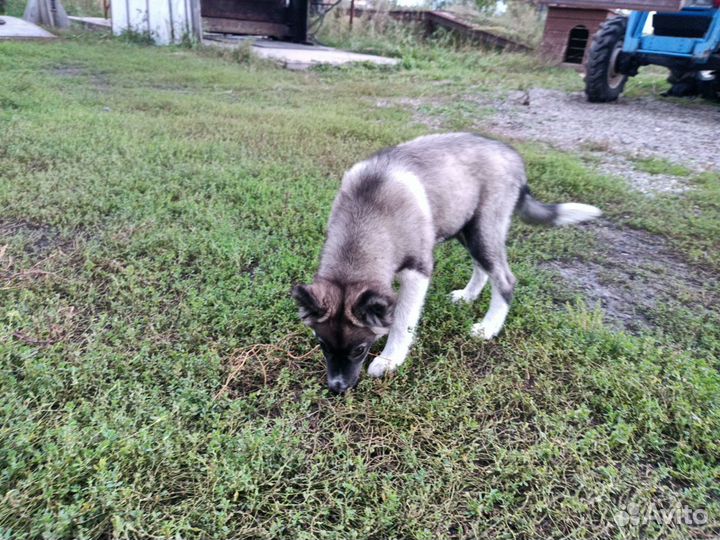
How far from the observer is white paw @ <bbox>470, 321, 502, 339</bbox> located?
343 cm

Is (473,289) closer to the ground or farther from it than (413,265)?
closer to the ground

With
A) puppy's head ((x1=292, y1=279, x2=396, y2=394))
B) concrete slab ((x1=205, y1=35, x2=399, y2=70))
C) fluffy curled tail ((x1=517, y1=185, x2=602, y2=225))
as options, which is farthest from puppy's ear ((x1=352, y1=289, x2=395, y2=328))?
concrete slab ((x1=205, y1=35, x2=399, y2=70))

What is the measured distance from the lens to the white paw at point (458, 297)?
3.84m

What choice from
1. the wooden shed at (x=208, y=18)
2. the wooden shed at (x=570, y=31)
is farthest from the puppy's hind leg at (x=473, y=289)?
the wooden shed at (x=208, y=18)

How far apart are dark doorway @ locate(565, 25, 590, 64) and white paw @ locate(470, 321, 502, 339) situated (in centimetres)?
1439

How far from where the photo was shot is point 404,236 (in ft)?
10.1

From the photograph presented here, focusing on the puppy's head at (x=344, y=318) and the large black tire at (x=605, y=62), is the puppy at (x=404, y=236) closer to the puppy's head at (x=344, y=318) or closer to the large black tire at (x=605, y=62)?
the puppy's head at (x=344, y=318)

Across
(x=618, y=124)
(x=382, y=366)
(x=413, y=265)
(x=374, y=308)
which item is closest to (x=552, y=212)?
(x=413, y=265)

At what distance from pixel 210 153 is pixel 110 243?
7.85 feet

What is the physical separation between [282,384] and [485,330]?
54.9 inches

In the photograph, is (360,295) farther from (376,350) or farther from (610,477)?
(610,477)

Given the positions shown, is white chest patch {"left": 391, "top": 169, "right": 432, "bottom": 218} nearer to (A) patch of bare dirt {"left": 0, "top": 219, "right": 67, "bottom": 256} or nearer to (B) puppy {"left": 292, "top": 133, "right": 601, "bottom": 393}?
(B) puppy {"left": 292, "top": 133, "right": 601, "bottom": 393}

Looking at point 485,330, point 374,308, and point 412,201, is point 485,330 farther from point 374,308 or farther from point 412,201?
point 374,308

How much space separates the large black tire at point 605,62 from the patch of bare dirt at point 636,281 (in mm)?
6333
